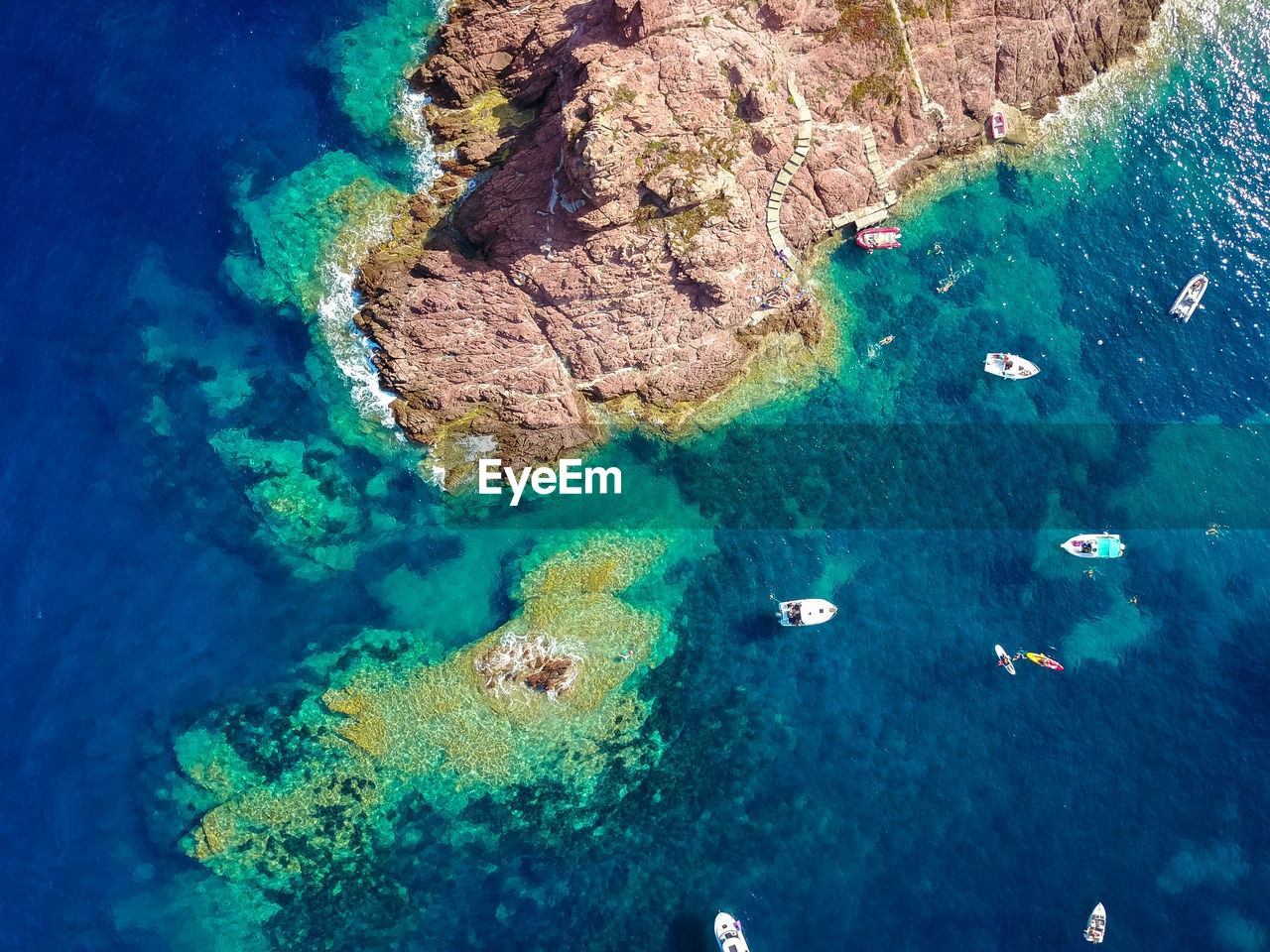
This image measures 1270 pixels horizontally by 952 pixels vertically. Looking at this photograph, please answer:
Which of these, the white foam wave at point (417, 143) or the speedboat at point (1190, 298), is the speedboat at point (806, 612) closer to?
the speedboat at point (1190, 298)

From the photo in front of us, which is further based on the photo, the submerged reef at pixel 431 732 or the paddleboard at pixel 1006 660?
the paddleboard at pixel 1006 660

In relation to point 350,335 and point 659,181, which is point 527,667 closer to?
point 350,335

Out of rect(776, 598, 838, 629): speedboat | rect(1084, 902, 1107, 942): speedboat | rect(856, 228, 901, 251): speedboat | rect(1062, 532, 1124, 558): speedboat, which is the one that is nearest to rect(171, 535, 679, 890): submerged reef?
rect(776, 598, 838, 629): speedboat

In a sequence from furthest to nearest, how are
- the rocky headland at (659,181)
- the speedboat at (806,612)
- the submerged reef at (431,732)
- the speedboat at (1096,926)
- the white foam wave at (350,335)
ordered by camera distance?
the white foam wave at (350,335) → the speedboat at (806,612) → the speedboat at (1096,926) → the submerged reef at (431,732) → the rocky headland at (659,181)

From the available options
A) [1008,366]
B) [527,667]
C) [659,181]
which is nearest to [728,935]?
[527,667]

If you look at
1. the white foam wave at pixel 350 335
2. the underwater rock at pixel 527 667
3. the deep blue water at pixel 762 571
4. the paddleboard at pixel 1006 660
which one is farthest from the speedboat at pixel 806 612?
the white foam wave at pixel 350 335

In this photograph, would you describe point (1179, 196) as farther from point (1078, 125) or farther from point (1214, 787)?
point (1214, 787)
